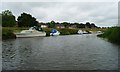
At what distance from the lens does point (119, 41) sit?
4416 centimetres

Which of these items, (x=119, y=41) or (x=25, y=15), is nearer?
(x=119, y=41)

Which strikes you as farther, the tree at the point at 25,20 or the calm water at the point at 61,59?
the tree at the point at 25,20

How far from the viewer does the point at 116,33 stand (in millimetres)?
46969

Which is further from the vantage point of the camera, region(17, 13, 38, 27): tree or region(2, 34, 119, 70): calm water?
region(17, 13, 38, 27): tree

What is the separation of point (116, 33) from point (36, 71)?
33152 mm

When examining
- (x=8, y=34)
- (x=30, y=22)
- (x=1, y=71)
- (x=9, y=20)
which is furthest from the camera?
(x=30, y=22)

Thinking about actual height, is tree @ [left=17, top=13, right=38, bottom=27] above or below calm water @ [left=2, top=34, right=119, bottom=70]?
above

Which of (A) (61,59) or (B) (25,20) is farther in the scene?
(B) (25,20)

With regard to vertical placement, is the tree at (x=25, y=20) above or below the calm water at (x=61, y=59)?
above

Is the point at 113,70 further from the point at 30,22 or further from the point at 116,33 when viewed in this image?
the point at 30,22

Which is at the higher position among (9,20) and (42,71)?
(9,20)

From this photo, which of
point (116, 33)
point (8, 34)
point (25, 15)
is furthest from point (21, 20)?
point (116, 33)

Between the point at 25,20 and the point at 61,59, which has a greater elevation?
the point at 25,20

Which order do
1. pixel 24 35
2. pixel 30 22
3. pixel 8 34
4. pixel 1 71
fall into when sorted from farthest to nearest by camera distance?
1. pixel 30 22
2. pixel 24 35
3. pixel 8 34
4. pixel 1 71
